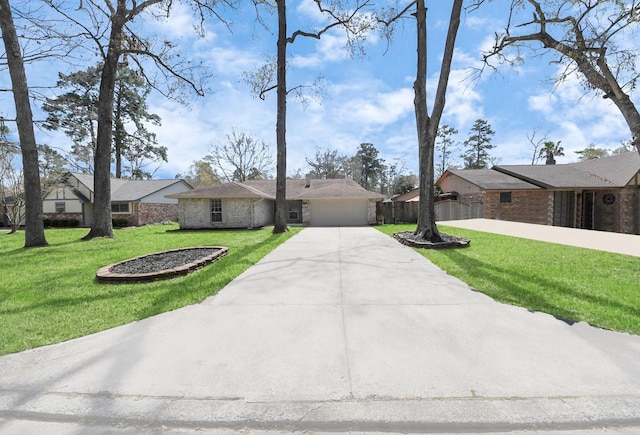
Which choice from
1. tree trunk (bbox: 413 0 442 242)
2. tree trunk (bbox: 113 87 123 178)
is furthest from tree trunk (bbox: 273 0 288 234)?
tree trunk (bbox: 113 87 123 178)

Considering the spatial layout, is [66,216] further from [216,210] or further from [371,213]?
[371,213]

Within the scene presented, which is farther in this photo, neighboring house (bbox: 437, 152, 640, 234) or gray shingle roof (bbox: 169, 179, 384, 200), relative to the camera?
gray shingle roof (bbox: 169, 179, 384, 200)

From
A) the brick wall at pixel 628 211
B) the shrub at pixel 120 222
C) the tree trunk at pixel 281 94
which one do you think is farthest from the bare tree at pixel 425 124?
the shrub at pixel 120 222

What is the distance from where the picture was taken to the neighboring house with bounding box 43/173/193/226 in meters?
24.0

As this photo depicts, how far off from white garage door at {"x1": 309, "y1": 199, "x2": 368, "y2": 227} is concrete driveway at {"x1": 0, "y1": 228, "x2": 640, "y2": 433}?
52.5ft

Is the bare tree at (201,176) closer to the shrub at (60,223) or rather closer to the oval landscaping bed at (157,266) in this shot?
the shrub at (60,223)

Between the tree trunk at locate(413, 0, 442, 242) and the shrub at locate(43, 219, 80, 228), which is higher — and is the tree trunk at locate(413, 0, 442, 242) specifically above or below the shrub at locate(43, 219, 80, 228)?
above

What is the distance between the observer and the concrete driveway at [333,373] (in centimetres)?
192

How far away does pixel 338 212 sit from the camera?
20.0m

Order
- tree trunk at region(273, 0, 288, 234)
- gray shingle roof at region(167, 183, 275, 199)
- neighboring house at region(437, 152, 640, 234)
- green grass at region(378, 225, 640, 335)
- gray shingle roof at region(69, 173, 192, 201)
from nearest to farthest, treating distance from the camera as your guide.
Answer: green grass at region(378, 225, 640, 335) < tree trunk at region(273, 0, 288, 234) < neighboring house at region(437, 152, 640, 234) < gray shingle roof at region(167, 183, 275, 199) < gray shingle roof at region(69, 173, 192, 201)

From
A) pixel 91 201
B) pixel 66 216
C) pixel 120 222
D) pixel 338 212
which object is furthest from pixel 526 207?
pixel 66 216

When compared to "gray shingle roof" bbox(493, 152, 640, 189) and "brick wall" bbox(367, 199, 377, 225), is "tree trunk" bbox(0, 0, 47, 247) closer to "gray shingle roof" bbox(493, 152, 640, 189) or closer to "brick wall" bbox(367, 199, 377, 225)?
"brick wall" bbox(367, 199, 377, 225)

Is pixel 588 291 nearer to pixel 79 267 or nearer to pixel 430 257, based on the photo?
pixel 430 257

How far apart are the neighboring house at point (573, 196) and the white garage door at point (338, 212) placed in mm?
7848
